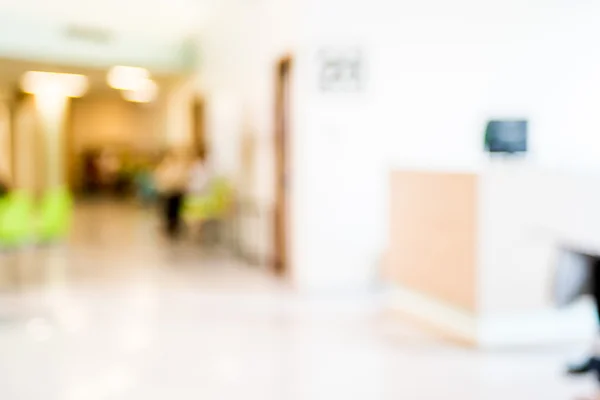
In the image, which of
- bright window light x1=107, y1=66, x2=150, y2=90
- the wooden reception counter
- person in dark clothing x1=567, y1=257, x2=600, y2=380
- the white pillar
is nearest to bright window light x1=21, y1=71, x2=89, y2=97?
the white pillar

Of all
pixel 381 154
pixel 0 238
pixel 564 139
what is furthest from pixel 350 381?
pixel 0 238

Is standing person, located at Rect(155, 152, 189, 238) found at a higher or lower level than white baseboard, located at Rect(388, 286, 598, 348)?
higher

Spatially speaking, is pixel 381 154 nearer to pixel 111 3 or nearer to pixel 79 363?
pixel 79 363

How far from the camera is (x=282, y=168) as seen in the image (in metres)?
7.32

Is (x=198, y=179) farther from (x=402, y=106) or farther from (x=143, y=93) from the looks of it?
(x=143, y=93)

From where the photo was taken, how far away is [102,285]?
686cm

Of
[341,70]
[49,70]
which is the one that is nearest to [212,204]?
[341,70]

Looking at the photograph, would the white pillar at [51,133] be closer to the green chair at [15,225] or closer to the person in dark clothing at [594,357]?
the green chair at [15,225]

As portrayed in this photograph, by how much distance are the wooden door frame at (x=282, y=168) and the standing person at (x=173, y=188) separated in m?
3.00

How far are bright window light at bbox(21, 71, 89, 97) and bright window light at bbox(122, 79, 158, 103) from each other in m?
1.23

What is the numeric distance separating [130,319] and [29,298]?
144 centimetres

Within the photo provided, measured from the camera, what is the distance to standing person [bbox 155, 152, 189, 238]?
411 inches

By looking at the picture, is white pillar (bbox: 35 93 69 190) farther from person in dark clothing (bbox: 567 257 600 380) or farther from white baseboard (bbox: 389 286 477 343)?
person in dark clothing (bbox: 567 257 600 380)

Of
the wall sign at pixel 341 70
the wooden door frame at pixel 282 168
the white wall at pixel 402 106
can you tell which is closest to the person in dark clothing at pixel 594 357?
the white wall at pixel 402 106
